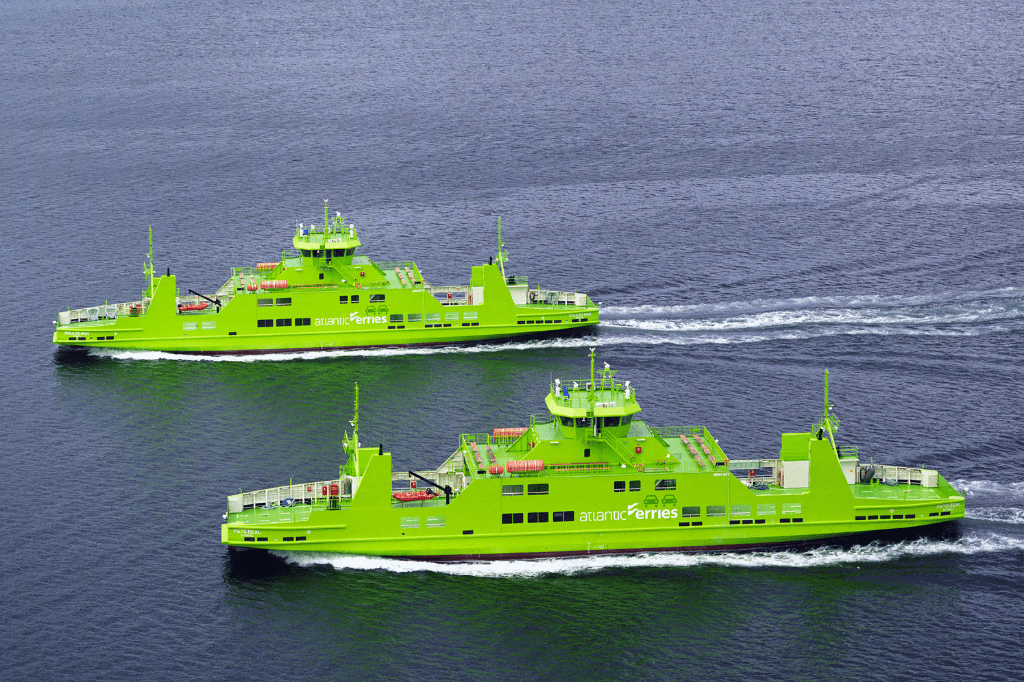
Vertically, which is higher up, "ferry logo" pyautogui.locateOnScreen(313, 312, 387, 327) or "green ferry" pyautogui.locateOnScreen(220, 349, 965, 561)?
"ferry logo" pyautogui.locateOnScreen(313, 312, 387, 327)

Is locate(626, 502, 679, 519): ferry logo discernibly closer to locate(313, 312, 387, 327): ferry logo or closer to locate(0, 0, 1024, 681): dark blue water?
locate(0, 0, 1024, 681): dark blue water

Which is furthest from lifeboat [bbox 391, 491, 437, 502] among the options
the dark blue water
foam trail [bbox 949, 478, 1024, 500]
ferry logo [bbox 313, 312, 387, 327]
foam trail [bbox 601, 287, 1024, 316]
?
foam trail [bbox 601, 287, 1024, 316]

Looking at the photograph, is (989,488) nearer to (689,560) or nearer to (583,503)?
(689,560)

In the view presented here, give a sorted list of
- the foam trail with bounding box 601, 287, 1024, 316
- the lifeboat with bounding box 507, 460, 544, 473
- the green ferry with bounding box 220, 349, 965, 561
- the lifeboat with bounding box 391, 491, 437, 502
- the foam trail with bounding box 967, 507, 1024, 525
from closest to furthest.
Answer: the green ferry with bounding box 220, 349, 965, 561
the lifeboat with bounding box 507, 460, 544, 473
the lifeboat with bounding box 391, 491, 437, 502
the foam trail with bounding box 967, 507, 1024, 525
the foam trail with bounding box 601, 287, 1024, 316

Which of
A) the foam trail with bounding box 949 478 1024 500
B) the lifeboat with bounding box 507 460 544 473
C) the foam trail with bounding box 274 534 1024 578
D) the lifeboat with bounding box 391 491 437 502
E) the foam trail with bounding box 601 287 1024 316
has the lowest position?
the foam trail with bounding box 274 534 1024 578

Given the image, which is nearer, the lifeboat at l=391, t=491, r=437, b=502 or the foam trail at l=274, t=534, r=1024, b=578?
the foam trail at l=274, t=534, r=1024, b=578

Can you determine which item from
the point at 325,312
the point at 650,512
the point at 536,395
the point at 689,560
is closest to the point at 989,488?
the point at 689,560
